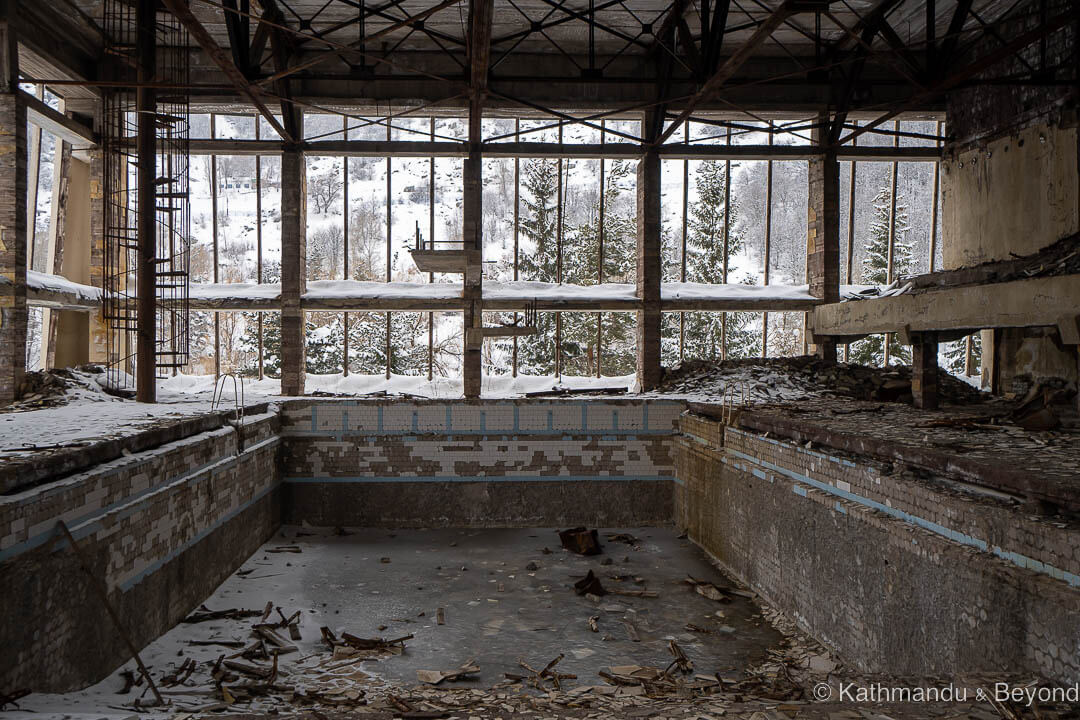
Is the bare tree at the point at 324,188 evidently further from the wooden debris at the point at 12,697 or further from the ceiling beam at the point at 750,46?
the wooden debris at the point at 12,697

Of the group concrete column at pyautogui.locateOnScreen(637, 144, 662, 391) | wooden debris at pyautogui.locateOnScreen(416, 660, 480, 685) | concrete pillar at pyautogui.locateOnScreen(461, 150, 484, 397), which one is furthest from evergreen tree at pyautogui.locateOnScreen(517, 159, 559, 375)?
wooden debris at pyautogui.locateOnScreen(416, 660, 480, 685)

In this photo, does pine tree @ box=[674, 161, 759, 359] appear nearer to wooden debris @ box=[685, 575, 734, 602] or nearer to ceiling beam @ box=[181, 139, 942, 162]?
ceiling beam @ box=[181, 139, 942, 162]

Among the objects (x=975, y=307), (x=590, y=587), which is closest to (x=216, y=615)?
(x=590, y=587)

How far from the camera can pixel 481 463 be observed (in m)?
13.5

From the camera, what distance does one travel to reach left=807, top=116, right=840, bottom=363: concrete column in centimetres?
1681

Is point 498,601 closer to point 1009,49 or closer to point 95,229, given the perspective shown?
point 1009,49

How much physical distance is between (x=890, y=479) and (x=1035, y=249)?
10596mm

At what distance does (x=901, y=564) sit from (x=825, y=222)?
12528 mm

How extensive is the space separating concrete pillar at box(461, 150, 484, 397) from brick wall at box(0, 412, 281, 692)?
663 cm

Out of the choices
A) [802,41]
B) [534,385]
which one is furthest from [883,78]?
[534,385]

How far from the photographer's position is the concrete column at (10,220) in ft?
42.3

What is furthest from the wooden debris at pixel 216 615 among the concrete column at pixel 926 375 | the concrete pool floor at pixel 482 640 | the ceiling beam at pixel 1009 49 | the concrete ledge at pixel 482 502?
the ceiling beam at pixel 1009 49

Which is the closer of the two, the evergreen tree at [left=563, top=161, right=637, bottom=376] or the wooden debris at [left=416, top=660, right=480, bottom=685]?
the wooden debris at [left=416, top=660, right=480, bottom=685]

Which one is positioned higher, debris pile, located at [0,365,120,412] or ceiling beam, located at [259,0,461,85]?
ceiling beam, located at [259,0,461,85]
